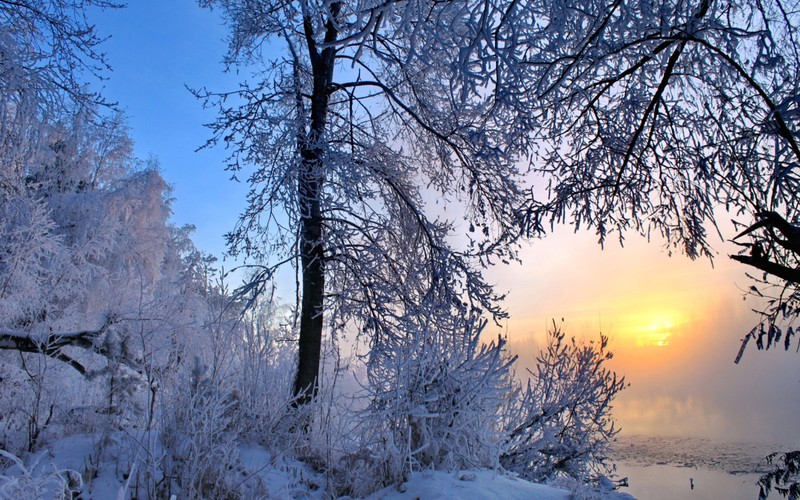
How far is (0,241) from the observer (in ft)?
27.6

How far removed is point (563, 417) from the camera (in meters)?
6.34

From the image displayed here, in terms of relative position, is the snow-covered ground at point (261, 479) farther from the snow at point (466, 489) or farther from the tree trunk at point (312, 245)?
the tree trunk at point (312, 245)

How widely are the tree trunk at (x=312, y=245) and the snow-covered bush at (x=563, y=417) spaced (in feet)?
9.21

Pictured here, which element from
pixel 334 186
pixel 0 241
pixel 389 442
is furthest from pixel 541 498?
pixel 0 241

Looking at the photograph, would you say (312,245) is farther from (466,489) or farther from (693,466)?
(693,466)

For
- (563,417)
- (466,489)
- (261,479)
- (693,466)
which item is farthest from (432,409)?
(693,466)

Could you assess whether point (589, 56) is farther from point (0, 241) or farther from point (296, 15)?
point (0, 241)

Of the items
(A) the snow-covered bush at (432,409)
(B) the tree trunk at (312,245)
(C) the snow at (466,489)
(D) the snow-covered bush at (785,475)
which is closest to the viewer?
(C) the snow at (466,489)

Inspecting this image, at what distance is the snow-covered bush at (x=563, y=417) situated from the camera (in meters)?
5.80

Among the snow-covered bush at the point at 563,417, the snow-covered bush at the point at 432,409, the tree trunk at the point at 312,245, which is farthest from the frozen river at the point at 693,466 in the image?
the snow-covered bush at the point at 432,409

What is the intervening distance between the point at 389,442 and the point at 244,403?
210 centimetres

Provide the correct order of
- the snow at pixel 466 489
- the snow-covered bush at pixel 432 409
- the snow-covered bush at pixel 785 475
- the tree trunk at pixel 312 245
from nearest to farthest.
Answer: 1. the snow at pixel 466 489
2. the snow-covered bush at pixel 432 409
3. the snow-covered bush at pixel 785 475
4. the tree trunk at pixel 312 245

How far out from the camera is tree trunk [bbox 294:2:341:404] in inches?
271

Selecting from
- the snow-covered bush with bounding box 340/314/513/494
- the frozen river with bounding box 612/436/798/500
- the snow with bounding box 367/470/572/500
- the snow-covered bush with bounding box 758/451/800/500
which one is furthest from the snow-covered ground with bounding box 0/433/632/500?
the frozen river with bounding box 612/436/798/500
